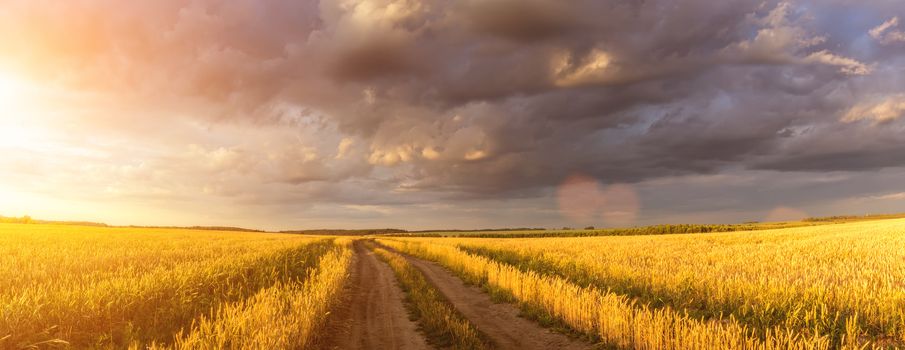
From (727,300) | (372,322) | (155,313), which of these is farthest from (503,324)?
(155,313)

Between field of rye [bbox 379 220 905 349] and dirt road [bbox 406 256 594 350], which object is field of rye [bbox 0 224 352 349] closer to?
dirt road [bbox 406 256 594 350]

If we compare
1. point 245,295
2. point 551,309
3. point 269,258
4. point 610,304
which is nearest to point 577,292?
point 551,309

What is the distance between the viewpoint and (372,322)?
1297 cm

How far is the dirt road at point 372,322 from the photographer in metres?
10.8

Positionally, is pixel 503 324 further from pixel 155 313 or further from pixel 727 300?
pixel 155 313

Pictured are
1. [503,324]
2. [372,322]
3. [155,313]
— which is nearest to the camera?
[155,313]

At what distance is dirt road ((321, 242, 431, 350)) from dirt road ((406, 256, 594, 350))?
6.30 ft

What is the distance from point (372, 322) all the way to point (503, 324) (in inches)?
149

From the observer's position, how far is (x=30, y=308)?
9172 mm

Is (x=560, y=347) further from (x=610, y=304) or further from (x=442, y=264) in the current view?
(x=442, y=264)

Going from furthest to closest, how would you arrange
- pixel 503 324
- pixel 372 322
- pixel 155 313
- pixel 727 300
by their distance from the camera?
pixel 372 322
pixel 503 324
pixel 727 300
pixel 155 313

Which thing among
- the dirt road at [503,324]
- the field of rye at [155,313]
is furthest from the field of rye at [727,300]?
the field of rye at [155,313]

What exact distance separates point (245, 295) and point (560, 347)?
33.4 feet

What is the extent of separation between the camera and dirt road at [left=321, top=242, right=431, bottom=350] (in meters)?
10.8
